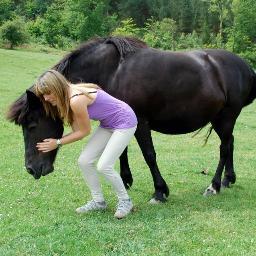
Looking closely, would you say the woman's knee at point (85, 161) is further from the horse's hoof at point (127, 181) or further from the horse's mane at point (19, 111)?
the horse's hoof at point (127, 181)

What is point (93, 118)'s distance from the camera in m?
5.60

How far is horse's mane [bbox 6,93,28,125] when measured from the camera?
226 inches

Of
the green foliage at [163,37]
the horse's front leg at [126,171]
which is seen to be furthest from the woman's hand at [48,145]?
the green foliage at [163,37]

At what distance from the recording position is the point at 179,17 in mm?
84875

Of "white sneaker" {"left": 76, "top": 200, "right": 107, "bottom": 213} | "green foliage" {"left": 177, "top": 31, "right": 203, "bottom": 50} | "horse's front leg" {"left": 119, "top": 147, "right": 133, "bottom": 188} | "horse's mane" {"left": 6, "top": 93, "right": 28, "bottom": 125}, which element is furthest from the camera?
"green foliage" {"left": 177, "top": 31, "right": 203, "bottom": 50}

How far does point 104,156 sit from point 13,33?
36814 millimetres

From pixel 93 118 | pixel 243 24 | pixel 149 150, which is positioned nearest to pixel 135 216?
pixel 149 150

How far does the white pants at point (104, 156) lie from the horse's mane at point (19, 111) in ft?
2.80

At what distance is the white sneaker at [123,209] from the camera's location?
5.80 meters

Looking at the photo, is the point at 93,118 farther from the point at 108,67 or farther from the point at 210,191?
the point at 210,191

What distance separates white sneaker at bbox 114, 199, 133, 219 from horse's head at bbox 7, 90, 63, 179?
969 mm

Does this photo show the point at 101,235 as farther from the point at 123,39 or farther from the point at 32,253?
the point at 123,39

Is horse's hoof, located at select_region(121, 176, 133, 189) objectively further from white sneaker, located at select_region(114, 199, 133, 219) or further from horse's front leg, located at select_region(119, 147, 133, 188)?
white sneaker, located at select_region(114, 199, 133, 219)

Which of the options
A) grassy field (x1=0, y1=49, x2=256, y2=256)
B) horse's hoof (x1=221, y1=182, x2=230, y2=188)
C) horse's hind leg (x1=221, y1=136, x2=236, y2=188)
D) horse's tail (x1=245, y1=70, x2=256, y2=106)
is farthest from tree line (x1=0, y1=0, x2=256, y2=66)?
horse's hoof (x1=221, y1=182, x2=230, y2=188)
